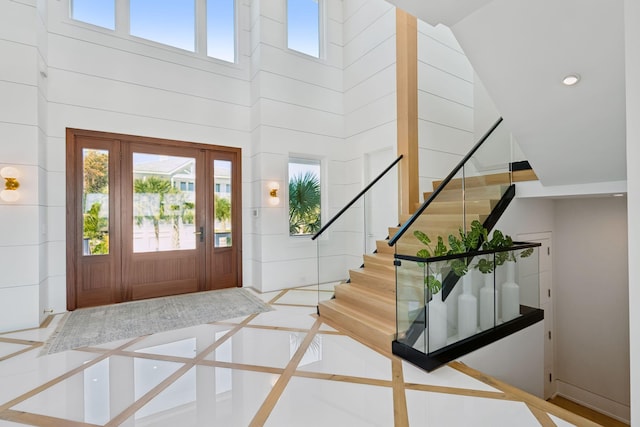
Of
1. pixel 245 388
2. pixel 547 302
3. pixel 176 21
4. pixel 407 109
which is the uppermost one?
pixel 176 21

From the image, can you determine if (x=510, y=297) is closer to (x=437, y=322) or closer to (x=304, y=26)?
(x=437, y=322)

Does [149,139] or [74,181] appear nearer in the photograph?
[74,181]

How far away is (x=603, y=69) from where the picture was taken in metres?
2.47

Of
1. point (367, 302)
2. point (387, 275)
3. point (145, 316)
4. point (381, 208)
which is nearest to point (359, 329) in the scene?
point (367, 302)

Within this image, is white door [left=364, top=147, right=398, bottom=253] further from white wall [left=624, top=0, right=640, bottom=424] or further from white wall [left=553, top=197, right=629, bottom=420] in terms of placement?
white wall [left=624, top=0, right=640, bottom=424]

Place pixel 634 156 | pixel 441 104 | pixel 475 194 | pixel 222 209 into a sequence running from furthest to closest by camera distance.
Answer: pixel 222 209, pixel 441 104, pixel 475 194, pixel 634 156

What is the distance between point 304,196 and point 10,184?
13.4ft

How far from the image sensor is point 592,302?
4.65 metres

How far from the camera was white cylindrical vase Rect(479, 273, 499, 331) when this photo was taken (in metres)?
3.08

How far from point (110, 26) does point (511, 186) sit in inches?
252

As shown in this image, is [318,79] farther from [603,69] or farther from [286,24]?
[603,69]

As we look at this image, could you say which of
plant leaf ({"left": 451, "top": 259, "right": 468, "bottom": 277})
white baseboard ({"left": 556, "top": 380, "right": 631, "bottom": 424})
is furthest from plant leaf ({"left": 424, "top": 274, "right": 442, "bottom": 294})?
white baseboard ({"left": 556, "top": 380, "right": 631, "bottom": 424})

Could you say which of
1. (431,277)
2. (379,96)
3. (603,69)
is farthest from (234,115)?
(603,69)

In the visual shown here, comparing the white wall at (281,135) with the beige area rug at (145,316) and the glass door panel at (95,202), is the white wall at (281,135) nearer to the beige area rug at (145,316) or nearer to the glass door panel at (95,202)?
the beige area rug at (145,316)
